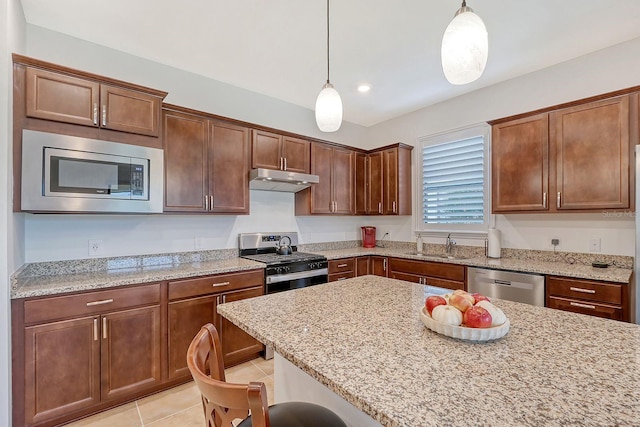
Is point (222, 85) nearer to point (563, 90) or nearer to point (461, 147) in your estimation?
point (461, 147)

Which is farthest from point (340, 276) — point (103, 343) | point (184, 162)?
point (103, 343)

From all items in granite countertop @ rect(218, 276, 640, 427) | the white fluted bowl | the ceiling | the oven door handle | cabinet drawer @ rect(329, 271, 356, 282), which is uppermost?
the ceiling

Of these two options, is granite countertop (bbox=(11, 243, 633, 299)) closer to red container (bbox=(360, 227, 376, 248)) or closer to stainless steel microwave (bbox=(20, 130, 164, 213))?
stainless steel microwave (bbox=(20, 130, 164, 213))

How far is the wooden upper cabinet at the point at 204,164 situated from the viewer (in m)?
2.69

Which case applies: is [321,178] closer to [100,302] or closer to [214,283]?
[214,283]

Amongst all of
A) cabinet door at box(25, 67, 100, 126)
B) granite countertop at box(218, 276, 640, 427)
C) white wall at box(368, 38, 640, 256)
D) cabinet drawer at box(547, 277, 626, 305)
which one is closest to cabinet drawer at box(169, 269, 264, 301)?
granite countertop at box(218, 276, 640, 427)

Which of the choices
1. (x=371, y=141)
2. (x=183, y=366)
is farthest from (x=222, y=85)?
(x=183, y=366)

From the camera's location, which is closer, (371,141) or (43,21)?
(43,21)

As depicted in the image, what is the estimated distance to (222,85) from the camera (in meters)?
3.33

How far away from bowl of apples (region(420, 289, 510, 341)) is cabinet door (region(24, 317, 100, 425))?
2225 millimetres

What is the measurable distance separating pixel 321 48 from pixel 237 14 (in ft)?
2.55

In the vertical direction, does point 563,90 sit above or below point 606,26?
below

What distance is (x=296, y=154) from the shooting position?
3.60 m

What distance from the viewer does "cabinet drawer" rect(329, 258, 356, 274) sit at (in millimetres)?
3548
